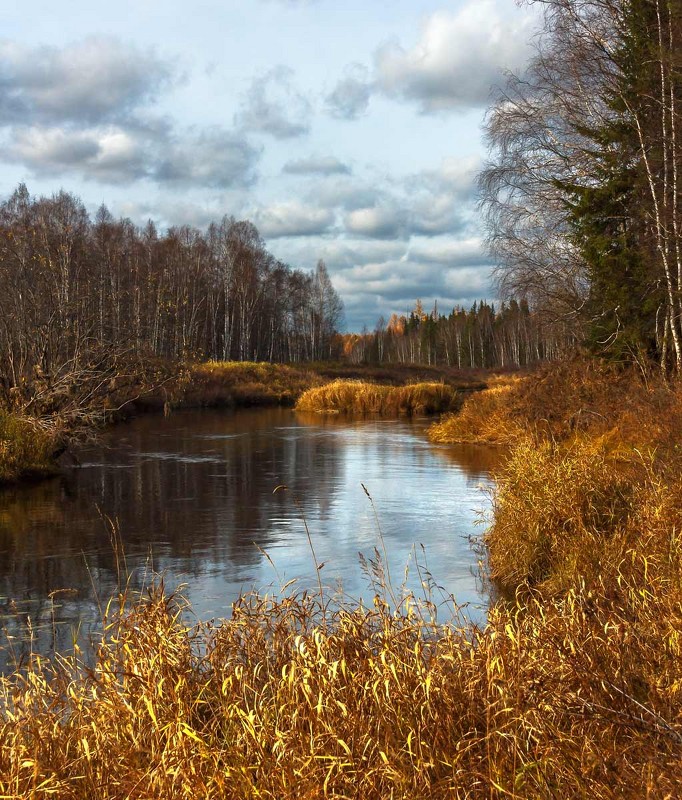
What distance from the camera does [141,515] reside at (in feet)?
39.4

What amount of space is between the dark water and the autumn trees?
4.18 m

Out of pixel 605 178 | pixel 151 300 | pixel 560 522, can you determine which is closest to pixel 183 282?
pixel 151 300

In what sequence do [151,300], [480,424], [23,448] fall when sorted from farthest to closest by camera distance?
[151,300] < [480,424] < [23,448]

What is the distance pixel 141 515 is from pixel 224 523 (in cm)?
141

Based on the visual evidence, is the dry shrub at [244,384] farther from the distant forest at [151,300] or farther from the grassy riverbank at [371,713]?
the grassy riverbank at [371,713]

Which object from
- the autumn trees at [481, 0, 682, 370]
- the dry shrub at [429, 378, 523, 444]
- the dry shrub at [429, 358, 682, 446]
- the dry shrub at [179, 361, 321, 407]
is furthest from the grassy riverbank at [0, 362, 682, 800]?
the dry shrub at [179, 361, 321, 407]

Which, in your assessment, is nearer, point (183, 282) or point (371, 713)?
point (371, 713)

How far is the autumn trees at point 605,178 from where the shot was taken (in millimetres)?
14445

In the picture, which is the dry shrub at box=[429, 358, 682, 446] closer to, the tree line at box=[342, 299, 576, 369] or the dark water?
the dark water

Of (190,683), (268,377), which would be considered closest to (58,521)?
(190,683)

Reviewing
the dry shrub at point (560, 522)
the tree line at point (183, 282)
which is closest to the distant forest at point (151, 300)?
the tree line at point (183, 282)

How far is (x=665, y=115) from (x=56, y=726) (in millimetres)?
14710

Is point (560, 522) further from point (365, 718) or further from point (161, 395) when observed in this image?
point (161, 395)

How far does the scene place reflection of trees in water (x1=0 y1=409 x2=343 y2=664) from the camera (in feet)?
26.4
